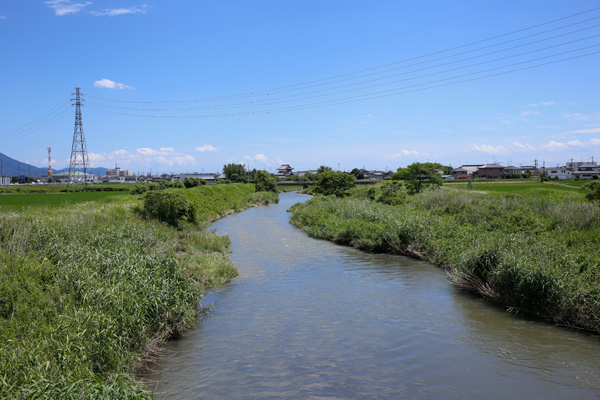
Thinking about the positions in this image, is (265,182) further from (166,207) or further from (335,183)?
(166,207)

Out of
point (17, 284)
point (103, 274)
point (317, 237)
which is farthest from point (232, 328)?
point (317, 237)

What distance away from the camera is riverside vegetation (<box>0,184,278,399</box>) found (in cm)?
608

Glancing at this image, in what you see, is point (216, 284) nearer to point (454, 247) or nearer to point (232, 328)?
point (232, 328)

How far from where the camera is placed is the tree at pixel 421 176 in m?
46.6

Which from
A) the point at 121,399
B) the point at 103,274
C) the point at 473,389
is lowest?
the point at 473,389

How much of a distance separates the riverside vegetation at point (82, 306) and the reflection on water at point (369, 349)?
0.99m

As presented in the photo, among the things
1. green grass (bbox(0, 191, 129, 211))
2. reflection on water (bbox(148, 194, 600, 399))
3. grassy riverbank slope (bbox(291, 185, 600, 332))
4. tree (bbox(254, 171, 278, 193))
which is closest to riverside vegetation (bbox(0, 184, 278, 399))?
reflection on water (bbox(148, 194, 600, 399))

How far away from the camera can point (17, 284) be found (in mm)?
8438

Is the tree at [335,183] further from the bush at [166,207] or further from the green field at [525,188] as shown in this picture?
the bush at [166,207]

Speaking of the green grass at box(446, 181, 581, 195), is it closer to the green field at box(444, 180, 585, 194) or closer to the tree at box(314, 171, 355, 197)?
the green field at box(444, 180, 585, 194)

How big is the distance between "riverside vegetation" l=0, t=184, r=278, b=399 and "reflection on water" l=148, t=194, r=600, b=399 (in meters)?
0.99

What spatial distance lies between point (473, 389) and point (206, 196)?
4122 cm

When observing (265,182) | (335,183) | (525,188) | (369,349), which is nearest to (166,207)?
(369,349)

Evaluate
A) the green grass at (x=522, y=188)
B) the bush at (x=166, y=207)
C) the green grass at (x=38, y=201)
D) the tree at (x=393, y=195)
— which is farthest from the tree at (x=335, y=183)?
the bush at (x=166, y=207)
